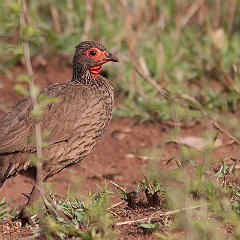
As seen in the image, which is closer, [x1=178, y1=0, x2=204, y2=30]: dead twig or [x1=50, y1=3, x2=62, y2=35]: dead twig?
[x1=178, y1=0, x2=204, y2=30]: dead twig

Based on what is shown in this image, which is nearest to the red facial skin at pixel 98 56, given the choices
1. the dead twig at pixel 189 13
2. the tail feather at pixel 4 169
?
the tail feather at pixel 4 169

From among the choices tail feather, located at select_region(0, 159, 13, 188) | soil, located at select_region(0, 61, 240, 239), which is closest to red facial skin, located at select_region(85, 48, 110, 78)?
soil, located at select_region(0, 61, 240, 239)

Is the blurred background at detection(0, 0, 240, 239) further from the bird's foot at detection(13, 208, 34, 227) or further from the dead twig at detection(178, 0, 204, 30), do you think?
the bird's foot at detection(13, 208, 34, 227)

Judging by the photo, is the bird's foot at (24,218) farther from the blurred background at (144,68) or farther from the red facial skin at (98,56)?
the red facial skin at (98,56)

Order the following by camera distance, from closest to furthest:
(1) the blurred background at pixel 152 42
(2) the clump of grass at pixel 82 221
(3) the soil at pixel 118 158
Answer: (2) the clump of grass at pixel 82 221 < (3) the soil at pixel 118 158 < (1) the blurred background at pixel 152 42

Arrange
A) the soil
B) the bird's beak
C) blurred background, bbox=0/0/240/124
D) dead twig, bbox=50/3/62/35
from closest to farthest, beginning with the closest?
the bird's beak
the soil
blurred background, bbox=0/0/240/124
dead twig, bbox=50/3/62/35

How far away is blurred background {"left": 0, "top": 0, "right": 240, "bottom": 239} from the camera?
8133 mm

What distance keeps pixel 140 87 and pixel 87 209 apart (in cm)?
414

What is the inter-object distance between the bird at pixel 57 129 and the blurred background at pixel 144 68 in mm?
949

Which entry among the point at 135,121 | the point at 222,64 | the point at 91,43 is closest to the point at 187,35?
the point at 222,64

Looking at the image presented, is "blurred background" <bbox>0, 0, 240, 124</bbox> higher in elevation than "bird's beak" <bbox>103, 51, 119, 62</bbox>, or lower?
lower

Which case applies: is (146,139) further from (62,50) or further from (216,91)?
(62,50)

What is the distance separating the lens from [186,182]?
5273 mm

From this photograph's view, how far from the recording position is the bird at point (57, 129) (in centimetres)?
623
